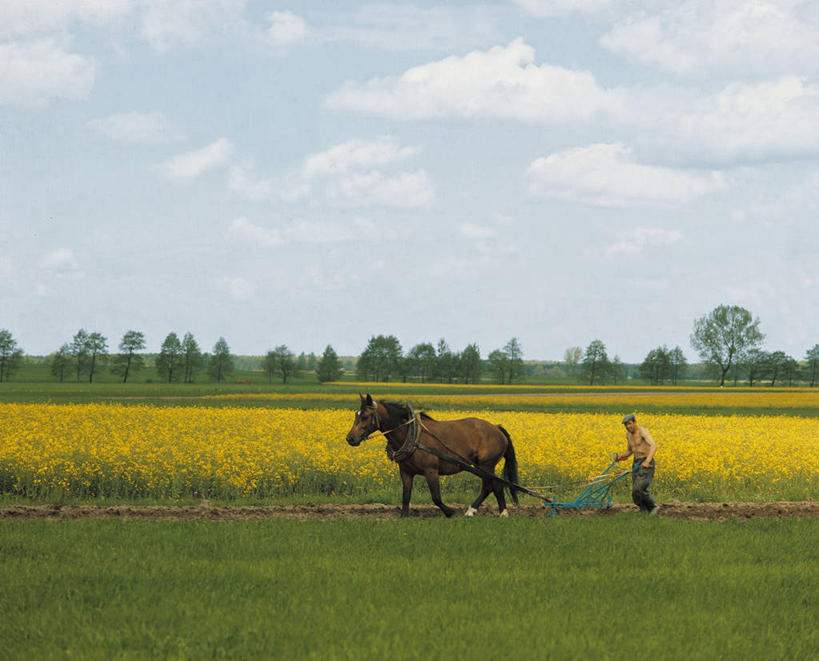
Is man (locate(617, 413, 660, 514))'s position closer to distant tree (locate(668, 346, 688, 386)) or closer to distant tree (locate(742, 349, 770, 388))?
distant tree (locate(742, 349, 770, 388))

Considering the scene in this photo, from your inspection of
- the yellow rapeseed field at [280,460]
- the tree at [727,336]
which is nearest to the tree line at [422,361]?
the tree at [727,336]

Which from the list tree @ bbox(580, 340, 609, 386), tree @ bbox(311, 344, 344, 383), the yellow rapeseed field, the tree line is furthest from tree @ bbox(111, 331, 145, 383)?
the yellow rapeseed field

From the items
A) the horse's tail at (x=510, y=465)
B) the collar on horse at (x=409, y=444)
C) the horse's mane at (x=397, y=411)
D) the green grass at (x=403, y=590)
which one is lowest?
the green grass at (x=403, y=590)

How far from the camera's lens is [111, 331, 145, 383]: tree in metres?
128

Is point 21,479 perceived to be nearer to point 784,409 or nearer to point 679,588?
point 679,588

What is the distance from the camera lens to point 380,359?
140 m

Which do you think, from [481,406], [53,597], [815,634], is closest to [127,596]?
[53,597]

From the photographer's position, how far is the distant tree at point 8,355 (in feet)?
419

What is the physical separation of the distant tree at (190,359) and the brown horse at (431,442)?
4813 inches

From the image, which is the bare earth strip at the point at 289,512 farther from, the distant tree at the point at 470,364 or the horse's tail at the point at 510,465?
the distant tree at the point at 470,364

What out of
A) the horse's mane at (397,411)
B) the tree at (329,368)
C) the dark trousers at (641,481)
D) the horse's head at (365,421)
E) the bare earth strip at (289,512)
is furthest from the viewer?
the tree at (329,368)

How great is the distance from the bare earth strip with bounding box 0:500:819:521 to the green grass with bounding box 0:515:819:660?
1.37 metres

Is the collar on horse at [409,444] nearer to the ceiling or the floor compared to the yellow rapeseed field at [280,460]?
nearer to the ceiling

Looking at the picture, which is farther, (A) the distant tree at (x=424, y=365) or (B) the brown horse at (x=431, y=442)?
(A) the distant tree at (x=424, y=365)
